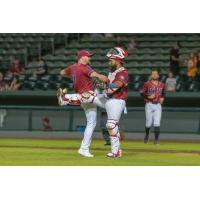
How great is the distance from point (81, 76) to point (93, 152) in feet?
7.73

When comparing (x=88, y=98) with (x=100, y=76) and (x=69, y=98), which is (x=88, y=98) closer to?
(x=69, y=98)

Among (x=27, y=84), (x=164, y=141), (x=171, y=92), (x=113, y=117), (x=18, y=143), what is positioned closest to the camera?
(x=113, y=117)

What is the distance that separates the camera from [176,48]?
79.8ft

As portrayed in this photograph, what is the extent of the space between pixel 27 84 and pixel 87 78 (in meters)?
11.1

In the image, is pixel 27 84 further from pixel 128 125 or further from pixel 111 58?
pixel 111 58

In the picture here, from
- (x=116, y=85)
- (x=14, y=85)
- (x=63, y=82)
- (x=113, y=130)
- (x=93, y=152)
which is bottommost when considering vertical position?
(x=93, y=152)

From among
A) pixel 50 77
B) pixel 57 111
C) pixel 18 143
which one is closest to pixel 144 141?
pixel 18 143

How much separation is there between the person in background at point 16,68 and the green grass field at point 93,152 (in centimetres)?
636

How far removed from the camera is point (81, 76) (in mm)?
14312

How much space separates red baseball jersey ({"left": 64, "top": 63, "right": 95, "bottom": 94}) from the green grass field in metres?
1.41

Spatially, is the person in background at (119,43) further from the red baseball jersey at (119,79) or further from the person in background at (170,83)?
the red baseball jersey at (119,79)

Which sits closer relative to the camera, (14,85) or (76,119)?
(76,119)

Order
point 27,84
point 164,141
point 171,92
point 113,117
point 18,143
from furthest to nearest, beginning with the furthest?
point 27,84 < point 171,92 < point 164,141 < point 18,143 < point 113,117

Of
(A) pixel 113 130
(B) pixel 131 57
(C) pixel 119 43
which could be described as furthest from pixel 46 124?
(A) pixel 113 130
